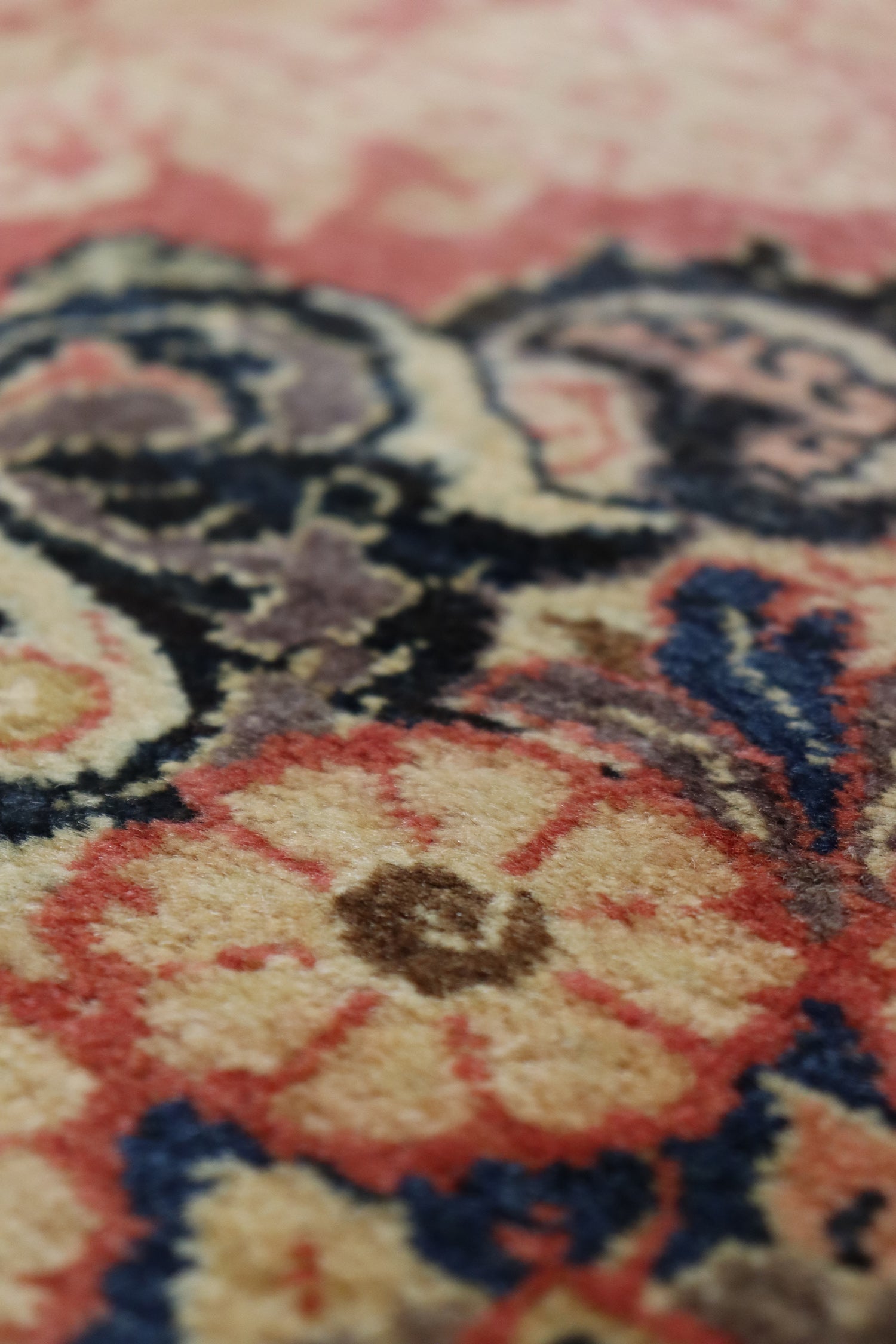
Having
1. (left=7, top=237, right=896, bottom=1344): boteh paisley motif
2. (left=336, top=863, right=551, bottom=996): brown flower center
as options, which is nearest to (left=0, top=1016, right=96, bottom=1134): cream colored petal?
(left=7, top=237, right=896, bottom=1344): boteh paisley motif

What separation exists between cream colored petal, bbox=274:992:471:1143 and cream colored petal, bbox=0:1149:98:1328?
89 mm

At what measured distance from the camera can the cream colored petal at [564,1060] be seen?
1.59 ft

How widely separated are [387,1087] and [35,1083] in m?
0.15

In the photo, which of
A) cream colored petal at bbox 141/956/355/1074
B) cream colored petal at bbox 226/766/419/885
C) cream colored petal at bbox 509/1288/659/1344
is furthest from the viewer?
cream colored petal at bbox 226/766/419/885

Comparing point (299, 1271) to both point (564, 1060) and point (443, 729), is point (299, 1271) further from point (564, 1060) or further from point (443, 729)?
point (443, 729)

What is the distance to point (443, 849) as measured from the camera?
2.00 feet

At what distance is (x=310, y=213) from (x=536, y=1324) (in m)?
1.25

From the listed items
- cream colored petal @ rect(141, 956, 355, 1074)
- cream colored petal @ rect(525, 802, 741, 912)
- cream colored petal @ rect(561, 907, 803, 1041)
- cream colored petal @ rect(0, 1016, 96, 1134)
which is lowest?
cream colored petal @ rect(0, 1016, 96, 1134)

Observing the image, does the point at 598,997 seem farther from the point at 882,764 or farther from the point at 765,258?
the point at 765,258

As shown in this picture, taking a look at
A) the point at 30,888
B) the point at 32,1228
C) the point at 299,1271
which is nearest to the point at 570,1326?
the point at 299,1271

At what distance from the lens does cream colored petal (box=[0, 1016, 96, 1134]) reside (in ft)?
1.55

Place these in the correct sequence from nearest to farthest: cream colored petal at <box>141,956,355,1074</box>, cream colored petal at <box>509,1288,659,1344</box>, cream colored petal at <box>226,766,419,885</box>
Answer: cream colored petal at <box>509,1288,659,1344</box>, cream colored petal at <box>141,956,355,1074</box>, cream colored petal at <box>226,766,419,885</box>

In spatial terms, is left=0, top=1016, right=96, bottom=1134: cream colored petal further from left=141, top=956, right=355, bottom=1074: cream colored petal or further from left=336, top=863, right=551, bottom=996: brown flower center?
left=336, top=863, right=551, bottom=996: brown flower center

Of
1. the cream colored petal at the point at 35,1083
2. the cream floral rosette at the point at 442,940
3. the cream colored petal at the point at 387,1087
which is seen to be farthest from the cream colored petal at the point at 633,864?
the cream colored petal at the point at 35,1083
